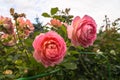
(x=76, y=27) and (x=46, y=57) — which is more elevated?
(x=76, y=27)

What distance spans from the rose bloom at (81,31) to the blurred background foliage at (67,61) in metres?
0.06

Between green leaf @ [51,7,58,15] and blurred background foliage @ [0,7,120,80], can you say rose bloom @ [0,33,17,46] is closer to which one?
blurred background foliage @ [0,7,120,80]

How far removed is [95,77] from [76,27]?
803 mm

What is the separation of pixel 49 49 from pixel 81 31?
0.58 ft

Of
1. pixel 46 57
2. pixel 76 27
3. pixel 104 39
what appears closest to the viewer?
pixel 46 57

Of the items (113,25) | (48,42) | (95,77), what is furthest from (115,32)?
(48,42)

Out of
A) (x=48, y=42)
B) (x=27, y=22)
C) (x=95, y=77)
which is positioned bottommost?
(x=95, y=77)

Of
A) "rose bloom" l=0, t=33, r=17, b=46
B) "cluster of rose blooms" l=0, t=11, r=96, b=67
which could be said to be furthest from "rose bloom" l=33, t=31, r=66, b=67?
"rose bloom" l=0, t=33, r=17, b=46

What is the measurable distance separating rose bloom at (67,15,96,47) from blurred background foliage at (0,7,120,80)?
0.06 meters

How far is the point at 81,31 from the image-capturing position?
157 centimetres

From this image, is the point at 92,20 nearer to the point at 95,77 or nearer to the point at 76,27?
the point at 76,27

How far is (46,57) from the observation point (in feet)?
4.78

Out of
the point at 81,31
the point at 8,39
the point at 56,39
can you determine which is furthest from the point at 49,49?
the point at 8,39

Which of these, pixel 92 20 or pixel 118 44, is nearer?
pixel 92 20
